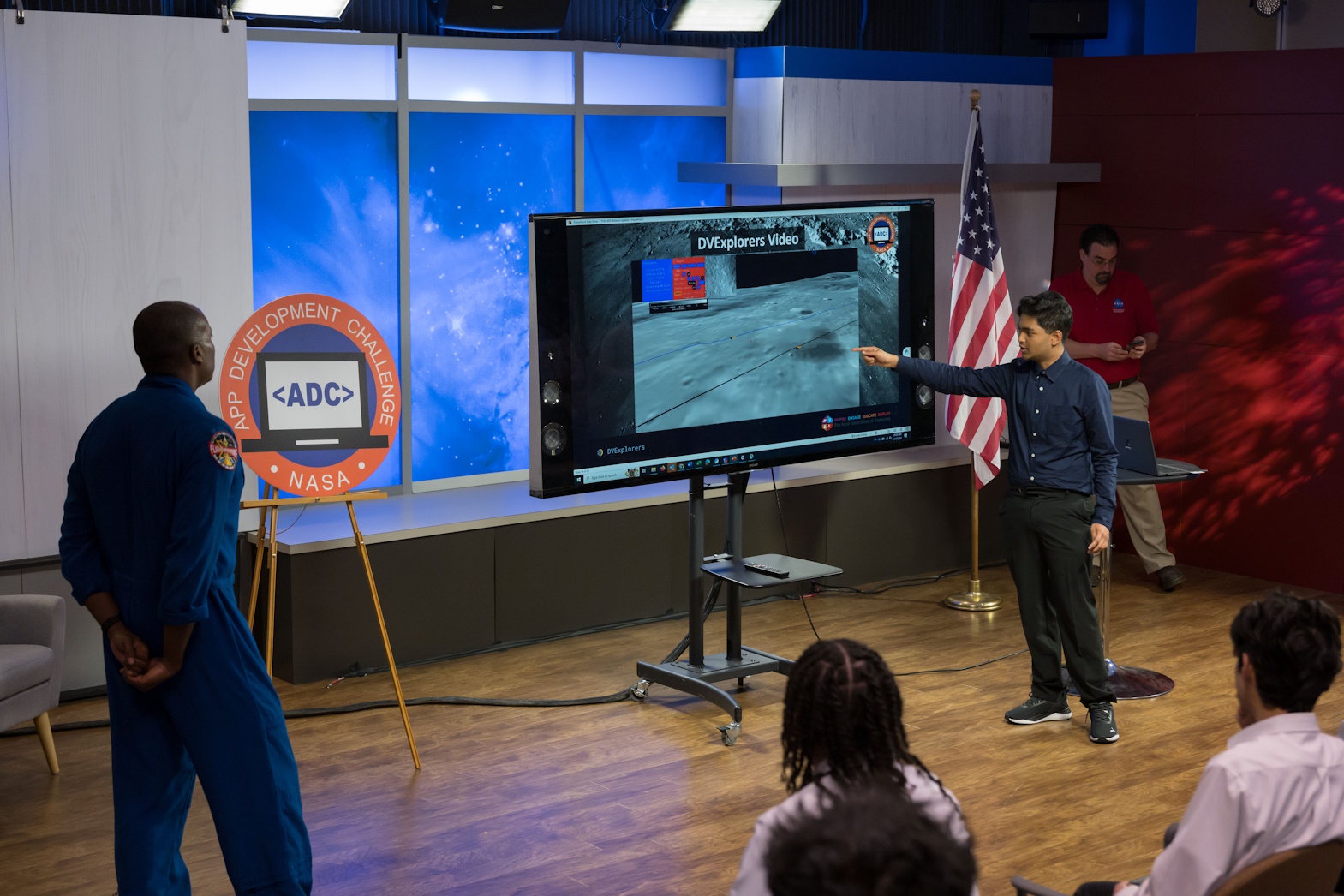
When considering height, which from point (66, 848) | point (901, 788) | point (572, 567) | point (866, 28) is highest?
point (866, 28)

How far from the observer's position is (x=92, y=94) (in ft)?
17.8

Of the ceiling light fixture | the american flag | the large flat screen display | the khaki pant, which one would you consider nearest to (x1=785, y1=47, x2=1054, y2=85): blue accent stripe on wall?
the american flag

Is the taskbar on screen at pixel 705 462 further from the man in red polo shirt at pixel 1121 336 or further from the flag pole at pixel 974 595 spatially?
the man in red polo shirt at pixel 1121 336

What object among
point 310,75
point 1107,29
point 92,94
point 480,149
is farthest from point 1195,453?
point 92,94

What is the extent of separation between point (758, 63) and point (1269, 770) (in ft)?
19.3

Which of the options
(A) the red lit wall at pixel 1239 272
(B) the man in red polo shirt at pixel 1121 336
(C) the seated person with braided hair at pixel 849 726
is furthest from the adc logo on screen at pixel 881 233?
(C) the seated person with braided hair at pixel 849 726

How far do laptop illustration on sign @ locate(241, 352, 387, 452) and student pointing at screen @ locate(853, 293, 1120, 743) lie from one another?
7.55ft

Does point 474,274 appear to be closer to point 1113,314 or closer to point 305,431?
point 305,431

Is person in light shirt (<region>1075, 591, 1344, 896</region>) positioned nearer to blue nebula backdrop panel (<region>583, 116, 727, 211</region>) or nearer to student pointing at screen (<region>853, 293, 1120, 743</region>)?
student pointing at screen (<region>853, 293, 1120, 743</region>)

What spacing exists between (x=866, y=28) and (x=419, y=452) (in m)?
3.82

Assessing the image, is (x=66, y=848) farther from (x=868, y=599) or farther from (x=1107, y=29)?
(x=1107, y=29)

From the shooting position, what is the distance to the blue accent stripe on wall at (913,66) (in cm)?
767

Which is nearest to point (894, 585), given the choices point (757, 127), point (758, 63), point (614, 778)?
point (757, 127)

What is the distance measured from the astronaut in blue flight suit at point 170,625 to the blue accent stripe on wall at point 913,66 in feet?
16.1
